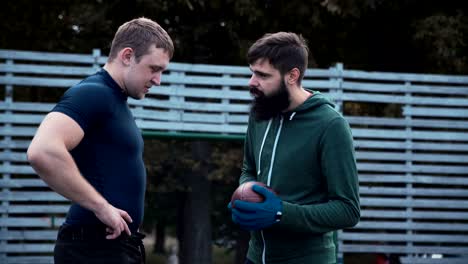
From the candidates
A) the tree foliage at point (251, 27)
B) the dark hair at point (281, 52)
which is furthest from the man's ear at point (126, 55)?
the tree foliage at point (251, 27)

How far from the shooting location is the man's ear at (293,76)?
11.9ft

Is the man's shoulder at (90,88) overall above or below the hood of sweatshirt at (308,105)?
above

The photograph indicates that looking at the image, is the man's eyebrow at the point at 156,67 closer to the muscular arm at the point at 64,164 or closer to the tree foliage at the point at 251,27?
the muscular arm at the point at 64,164

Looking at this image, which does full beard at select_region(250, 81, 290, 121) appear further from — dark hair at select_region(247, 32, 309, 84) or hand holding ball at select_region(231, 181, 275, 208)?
hand holding ball at select_region(231, 181, 275, 208)

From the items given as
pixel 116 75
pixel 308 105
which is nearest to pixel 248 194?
pixel 308 105

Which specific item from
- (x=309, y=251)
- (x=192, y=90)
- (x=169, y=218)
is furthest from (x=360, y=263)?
(x=309, y=251)

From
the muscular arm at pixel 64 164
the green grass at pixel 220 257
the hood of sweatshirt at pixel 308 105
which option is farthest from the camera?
the green grass at pixel 220 257

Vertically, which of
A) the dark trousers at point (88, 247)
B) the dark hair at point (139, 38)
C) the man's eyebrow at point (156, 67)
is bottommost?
the dark trousers at point (88, 247)

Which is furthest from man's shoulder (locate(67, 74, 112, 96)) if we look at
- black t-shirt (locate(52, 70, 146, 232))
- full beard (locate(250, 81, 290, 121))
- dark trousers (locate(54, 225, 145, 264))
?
full beard (locate(250, 81, 290, 121))

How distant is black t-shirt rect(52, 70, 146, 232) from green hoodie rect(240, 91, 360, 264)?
0.70 m

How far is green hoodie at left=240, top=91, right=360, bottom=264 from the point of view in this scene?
335 cm

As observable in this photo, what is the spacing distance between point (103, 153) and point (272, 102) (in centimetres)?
90

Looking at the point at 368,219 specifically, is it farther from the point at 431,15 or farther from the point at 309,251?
the point at 309,251

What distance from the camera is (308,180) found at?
347 centimetres
